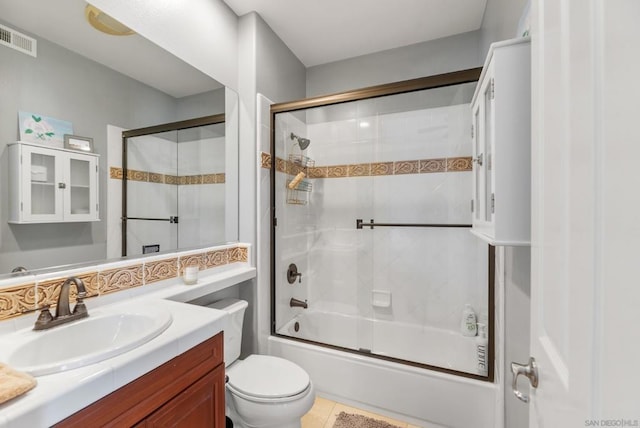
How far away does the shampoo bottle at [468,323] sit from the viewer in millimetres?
2092

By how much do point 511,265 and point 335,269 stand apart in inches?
61.3

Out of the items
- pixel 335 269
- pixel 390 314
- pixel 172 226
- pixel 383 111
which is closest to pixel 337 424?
pixel 390 314

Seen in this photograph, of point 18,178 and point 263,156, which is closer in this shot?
point 18,178

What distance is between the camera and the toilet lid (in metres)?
1.36

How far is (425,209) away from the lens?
2.36 metres

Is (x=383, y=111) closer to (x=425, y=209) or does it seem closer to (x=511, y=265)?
(x=425, y=209)

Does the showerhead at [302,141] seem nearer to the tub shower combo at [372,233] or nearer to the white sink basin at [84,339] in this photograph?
the tub shower combo at [372,233]

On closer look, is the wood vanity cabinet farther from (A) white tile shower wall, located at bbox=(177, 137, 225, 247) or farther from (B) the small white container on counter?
(A) white tile shower wall, located at bbox=(177, 137, 225, 247)

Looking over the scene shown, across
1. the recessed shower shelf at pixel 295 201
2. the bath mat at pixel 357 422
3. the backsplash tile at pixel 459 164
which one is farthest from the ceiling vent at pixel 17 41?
the backsplash tile at pixel 459 164

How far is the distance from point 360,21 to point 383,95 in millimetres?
706

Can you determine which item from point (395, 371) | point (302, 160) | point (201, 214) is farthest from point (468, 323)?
point (201, 214)

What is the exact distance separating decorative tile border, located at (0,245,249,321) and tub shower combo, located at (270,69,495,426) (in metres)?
0.64

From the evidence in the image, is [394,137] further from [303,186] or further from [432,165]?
[303,186]

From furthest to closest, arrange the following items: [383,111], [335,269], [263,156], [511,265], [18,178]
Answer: [335,269], [383,111], [263,156], [511,265], [18,178]
